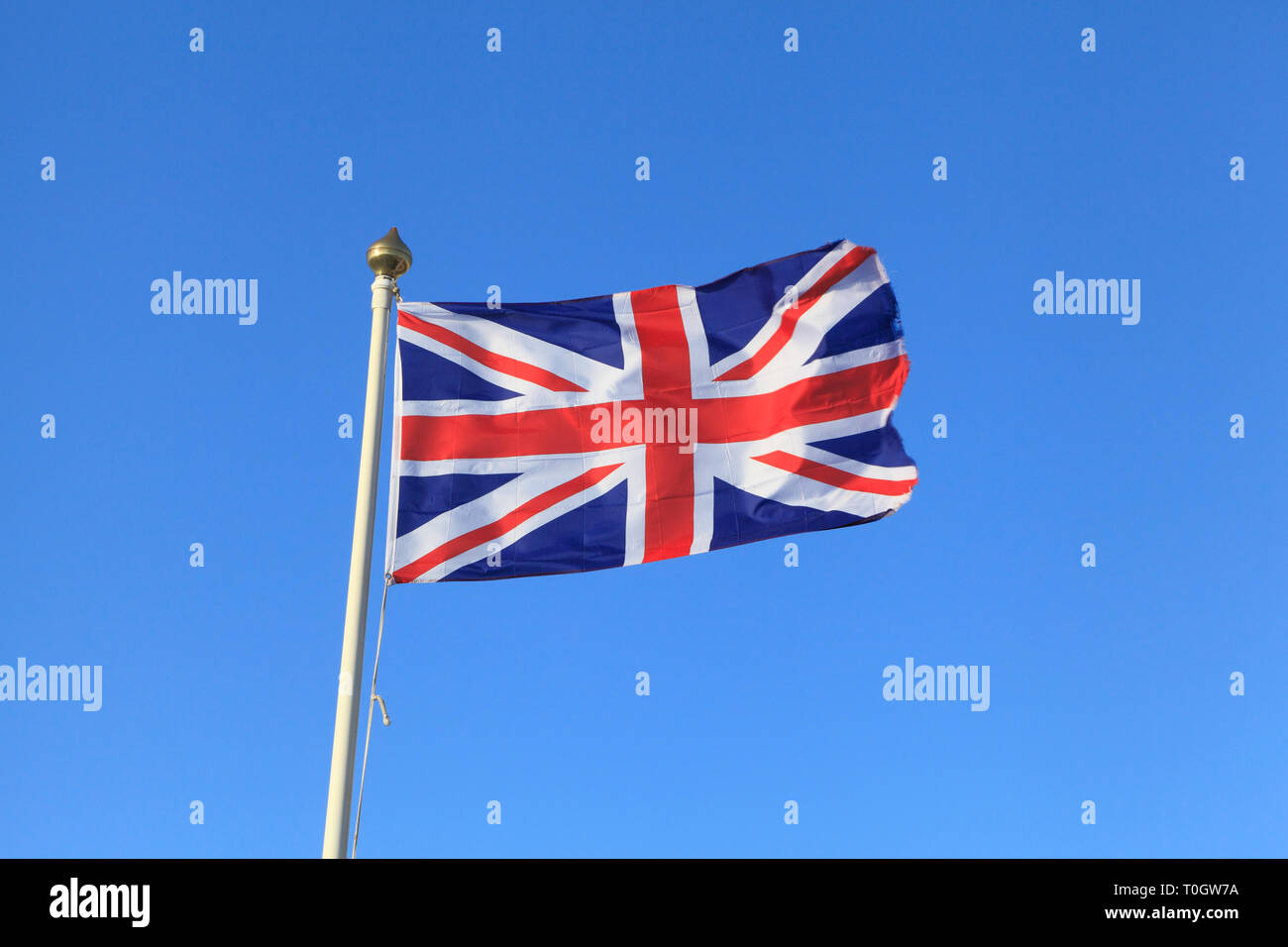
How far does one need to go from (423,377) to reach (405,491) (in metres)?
1.10

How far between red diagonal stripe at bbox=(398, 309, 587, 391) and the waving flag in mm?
19

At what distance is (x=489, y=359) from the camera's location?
11562mm

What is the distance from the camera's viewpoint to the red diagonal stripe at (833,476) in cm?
1174

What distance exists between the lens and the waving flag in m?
11.0

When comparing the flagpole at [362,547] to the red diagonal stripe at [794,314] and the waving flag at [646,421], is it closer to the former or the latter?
the waving flag at [646,421]

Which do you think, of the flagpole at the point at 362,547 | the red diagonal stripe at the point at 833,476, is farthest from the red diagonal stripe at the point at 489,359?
the red diagonal stripe at the point at 833,476

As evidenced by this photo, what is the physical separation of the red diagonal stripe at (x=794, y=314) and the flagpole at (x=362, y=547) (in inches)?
135

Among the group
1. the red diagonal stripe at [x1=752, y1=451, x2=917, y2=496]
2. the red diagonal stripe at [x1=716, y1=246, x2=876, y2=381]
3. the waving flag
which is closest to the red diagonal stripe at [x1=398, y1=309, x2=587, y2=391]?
the waving flag

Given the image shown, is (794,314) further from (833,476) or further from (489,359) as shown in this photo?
(489,359)

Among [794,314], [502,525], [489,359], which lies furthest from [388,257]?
[794,314]
